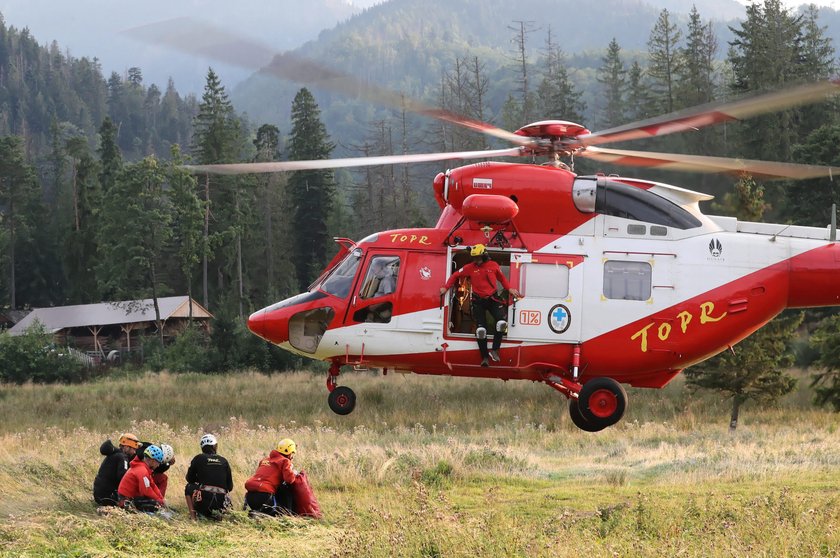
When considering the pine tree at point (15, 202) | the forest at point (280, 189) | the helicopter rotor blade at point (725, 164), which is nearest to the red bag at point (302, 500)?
the helicopter rotor blade at point (725, 164)

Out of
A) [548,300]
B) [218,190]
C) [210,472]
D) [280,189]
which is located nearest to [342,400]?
[210,472]

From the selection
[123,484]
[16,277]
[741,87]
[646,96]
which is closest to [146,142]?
[16,277]

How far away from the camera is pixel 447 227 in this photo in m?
15.1

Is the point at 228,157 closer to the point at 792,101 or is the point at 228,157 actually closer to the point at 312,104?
the point at 312,104

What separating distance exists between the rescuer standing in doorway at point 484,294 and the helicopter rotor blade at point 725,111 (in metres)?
2.34

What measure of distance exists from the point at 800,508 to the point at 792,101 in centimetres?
551

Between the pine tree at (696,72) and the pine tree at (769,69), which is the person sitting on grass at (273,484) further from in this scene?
the pine tree at (696,72)

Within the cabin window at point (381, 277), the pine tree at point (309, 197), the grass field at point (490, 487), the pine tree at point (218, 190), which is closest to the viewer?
the grass field at point (490, 487)

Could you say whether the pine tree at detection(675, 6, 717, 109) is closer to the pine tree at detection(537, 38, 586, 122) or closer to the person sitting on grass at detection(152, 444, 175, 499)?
the pine tree at detection(537, 38, 586, 122)

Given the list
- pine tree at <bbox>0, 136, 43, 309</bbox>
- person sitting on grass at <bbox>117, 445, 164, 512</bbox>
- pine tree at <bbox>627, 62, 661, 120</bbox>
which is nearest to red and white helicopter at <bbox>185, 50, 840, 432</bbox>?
person sitting on grass at <bbox>117, 445, 164, 512</bbox>

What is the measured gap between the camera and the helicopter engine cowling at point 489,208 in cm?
1430

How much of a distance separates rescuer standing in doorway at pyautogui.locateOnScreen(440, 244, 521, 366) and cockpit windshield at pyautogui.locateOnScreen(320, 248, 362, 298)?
1570 millimetres

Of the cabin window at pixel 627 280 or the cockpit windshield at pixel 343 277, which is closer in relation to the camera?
the cabin window at pixel 627 280

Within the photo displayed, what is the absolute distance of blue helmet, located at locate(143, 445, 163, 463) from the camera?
15969mm
